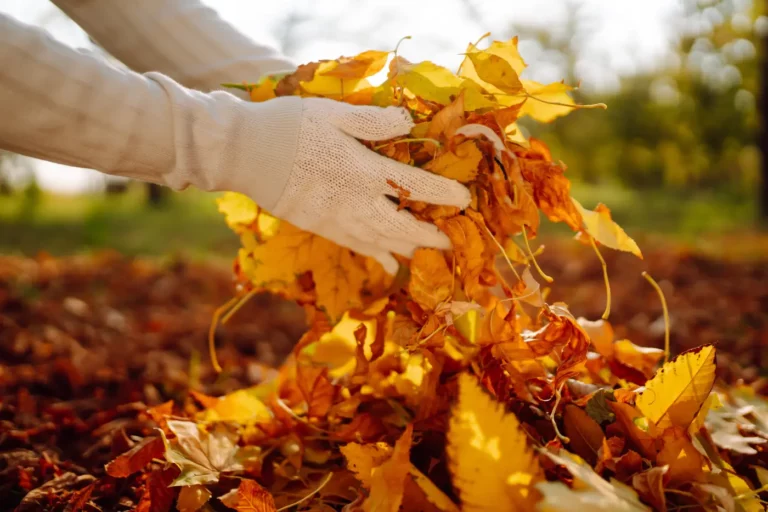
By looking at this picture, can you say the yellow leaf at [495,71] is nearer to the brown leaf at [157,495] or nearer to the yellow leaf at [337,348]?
the yellow leaf at [337,348]

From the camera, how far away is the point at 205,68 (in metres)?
1.34

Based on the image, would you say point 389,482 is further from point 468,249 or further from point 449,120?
point 449,120

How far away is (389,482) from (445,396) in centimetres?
23

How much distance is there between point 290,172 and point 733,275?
2.96 metres

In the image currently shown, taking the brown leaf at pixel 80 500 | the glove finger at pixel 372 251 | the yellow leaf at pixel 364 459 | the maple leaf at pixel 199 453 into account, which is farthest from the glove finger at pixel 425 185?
the brown leaf at pixel 80 500

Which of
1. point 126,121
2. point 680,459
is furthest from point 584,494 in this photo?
point 126,121

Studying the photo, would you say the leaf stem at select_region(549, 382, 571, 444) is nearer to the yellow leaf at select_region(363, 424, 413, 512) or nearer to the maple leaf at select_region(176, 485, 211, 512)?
the yellow leaf at select_region(363, 424, 413, 512)

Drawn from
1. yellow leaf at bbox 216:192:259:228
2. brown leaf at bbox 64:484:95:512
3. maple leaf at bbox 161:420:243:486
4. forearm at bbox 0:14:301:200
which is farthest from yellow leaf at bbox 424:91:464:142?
brown leaf at bbox 64:484:95:512

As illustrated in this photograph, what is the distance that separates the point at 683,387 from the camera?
0.84 meters

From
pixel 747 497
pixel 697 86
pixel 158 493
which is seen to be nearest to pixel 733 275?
pixel 747 497

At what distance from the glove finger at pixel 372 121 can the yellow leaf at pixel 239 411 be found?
0.53 meters

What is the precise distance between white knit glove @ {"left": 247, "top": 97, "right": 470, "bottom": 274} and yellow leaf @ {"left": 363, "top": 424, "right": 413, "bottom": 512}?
1.21 ft

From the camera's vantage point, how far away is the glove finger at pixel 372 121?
0.97 meters

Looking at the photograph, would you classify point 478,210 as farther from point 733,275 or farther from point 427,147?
point 733,275
